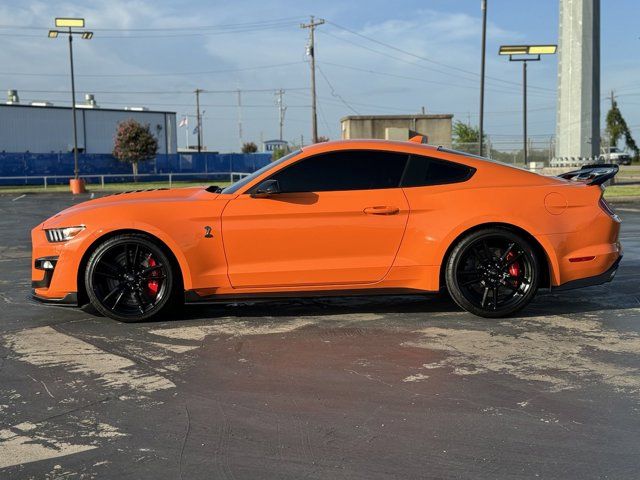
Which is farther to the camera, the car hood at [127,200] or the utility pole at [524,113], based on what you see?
the utility pole at [524,113]

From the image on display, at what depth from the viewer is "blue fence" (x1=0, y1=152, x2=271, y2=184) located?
48062mm

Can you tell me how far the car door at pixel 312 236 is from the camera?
559 centimetres

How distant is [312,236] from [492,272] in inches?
61.2

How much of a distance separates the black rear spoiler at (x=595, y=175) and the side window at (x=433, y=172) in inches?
42.2

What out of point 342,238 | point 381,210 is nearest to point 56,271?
point 342,238

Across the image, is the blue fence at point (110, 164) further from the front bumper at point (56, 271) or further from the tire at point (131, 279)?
the tire at point (131, 279)

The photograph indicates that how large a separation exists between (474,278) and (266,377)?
2.26 meters

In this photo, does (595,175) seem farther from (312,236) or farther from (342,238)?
(312,236)

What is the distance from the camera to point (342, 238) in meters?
5.61

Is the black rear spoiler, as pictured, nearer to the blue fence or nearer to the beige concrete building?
the beige concrete building

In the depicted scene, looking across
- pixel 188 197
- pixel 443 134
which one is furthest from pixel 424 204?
pixel 443 134

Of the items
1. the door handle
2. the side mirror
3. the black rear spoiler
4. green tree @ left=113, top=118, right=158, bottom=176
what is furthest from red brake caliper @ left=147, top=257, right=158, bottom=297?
green tree @ left=113, top=118, right=158, bottom=176

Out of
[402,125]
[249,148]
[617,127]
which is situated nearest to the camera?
[402,125]

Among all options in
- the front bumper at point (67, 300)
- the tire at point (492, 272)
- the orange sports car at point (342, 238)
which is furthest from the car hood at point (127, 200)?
the tire at point (492, 272)
